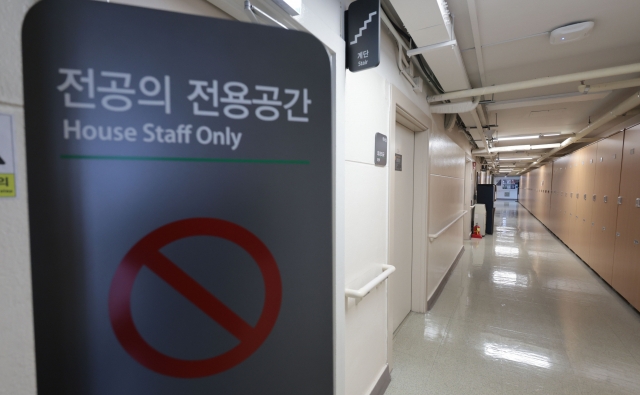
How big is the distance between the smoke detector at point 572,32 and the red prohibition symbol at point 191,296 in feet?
10.3

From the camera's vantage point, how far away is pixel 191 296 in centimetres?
64

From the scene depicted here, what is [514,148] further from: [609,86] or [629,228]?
[609,86]

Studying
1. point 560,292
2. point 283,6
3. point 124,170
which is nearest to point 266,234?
point 124,170

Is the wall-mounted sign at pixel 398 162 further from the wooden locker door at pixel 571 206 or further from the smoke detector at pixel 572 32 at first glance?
the wooden locker door at pixel 571 206

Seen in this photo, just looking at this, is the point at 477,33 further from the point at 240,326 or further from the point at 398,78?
the point at 240,326

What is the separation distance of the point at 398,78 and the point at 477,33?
2.44ft

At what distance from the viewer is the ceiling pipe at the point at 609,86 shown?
305 centimetres

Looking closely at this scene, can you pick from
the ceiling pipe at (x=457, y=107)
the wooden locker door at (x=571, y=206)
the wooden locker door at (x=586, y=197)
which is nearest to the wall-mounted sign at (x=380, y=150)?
the ceiling pipe at (x=457, y=107)

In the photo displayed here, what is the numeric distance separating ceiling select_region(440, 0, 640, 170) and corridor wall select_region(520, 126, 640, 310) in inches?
38.3

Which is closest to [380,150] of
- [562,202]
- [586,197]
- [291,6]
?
[291,6]

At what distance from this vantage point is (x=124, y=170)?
23.4 inches

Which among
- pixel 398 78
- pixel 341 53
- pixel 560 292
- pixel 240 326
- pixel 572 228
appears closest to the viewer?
pixel 240 326

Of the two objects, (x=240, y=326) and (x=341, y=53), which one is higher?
(x=341, y=53)

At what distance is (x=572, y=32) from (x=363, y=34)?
214cm
